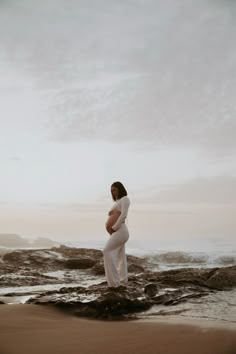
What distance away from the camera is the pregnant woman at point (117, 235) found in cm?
707

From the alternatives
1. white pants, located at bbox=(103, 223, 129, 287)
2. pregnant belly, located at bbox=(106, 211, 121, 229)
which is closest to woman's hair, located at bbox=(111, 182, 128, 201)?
pregnant belly, located at bbox=(106, 211, 121, 229)

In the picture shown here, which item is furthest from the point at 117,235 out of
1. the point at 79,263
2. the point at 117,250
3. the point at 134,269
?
the point at 79,263

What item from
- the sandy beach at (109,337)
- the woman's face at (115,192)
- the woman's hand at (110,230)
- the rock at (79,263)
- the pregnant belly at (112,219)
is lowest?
the sandy beach at (109,337)

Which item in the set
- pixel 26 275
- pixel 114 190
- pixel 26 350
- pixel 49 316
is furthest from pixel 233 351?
pixel 26 275

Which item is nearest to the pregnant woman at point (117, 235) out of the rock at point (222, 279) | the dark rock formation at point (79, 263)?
the rock at point (222, 279)

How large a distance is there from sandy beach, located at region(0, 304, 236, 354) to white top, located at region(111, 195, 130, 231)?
304 centimetres

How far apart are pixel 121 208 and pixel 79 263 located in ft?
17.9

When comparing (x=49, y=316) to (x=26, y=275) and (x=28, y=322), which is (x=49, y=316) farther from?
(x=26, y=275)

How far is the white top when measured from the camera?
23.7ft

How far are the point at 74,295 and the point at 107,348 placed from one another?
265 cm

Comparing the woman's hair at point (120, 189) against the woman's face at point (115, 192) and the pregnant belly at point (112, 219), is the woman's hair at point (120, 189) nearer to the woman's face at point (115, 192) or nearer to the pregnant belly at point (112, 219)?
the woman's face at point (115, 192)

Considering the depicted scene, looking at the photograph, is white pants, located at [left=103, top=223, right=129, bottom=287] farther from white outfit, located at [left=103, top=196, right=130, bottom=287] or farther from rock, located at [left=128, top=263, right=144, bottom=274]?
rock, located at [left=128, top=263, right=144, bottom=274]

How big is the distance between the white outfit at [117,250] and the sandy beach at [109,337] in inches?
105

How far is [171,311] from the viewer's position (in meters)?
5.03
